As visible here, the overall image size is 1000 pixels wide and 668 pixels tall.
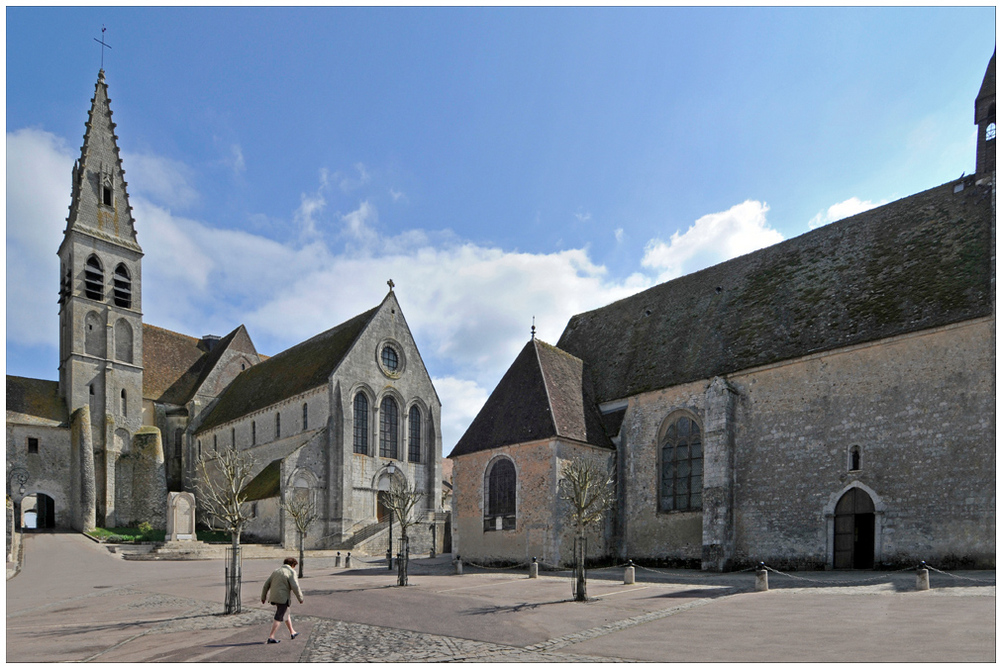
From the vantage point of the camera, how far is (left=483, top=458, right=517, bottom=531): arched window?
26703 mm

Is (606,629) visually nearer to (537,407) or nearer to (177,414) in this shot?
(537,407)

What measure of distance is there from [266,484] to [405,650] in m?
28.3

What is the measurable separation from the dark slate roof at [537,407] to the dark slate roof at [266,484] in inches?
446

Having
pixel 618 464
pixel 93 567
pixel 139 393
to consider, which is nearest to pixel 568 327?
pixel 618 464

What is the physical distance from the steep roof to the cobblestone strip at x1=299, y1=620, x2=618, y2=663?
4147cm

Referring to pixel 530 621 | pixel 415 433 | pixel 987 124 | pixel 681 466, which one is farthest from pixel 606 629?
pixel 415 433

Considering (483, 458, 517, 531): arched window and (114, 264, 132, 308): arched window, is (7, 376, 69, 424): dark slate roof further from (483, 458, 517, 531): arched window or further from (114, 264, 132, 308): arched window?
(483, 458, 517, 531): arched window

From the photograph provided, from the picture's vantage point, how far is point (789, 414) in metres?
22.4

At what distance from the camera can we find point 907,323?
20219mm

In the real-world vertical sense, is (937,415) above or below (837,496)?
above

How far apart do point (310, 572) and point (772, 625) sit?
17.6m

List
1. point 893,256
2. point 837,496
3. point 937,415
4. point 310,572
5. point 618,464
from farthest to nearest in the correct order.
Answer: point 618,464
point 310,572
point 893,256
point 837,496
point 937,415

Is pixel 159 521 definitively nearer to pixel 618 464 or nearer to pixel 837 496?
pixel 618 464

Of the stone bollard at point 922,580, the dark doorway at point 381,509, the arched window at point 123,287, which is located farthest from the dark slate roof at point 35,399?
the stone bollard at point 922,580
